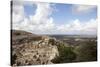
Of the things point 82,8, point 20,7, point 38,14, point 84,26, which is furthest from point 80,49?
point 20,7

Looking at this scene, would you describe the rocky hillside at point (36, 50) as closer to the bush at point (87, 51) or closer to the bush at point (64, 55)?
the bush at point (64, 55)

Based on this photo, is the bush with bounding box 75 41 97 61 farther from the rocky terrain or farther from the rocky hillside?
the rocky hillside

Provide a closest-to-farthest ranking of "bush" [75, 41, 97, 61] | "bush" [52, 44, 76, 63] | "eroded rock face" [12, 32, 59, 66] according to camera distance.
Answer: "eroded rock face" [12, 32, 59, 66] < "bush" [52, 44, 76, 63] < "bush" [75, 41, 97, 61]

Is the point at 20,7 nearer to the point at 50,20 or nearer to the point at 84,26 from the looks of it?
the point at 50,20

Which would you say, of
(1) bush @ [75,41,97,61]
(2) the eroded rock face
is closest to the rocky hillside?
(2) the eroded rock face

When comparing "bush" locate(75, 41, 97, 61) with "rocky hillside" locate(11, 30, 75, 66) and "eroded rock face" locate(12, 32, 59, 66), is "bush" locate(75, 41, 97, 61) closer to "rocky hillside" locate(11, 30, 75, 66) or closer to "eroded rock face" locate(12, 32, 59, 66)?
"rocky hillside" locate(11, 30, 75, 66)

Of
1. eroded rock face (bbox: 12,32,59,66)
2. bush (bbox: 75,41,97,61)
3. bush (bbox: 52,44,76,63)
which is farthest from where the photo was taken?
bush (bbox: 75,41,97,61)

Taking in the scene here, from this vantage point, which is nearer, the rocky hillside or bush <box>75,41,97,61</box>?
the rocky hillside

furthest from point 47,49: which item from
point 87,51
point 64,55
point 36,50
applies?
point 87,51
